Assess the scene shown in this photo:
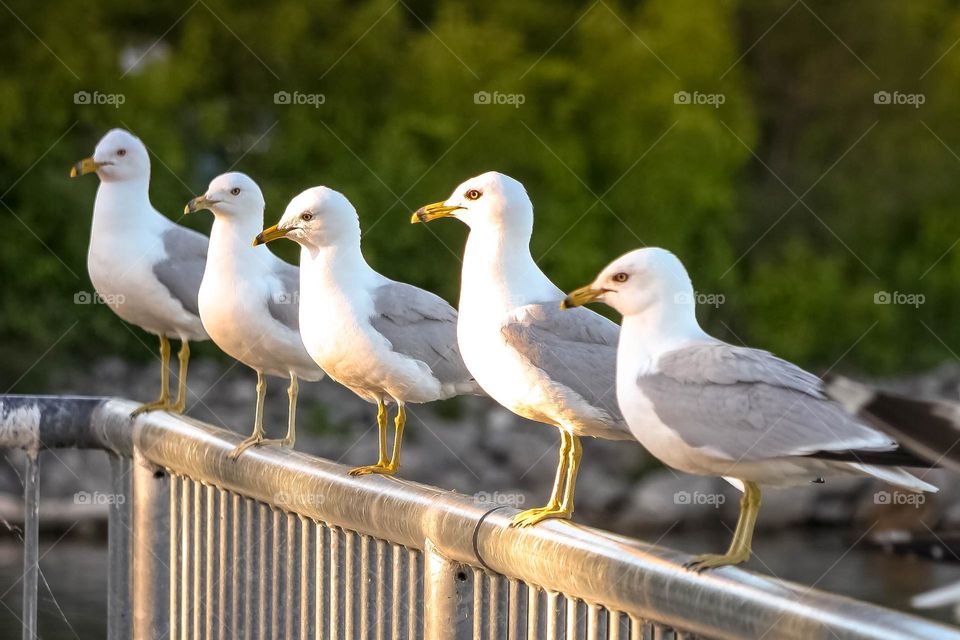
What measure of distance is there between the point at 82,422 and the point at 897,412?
217cm

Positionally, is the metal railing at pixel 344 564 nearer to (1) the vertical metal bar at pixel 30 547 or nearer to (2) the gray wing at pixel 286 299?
(1) the vertical metal bar at pixel 30 547

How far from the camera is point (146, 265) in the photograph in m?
4.44

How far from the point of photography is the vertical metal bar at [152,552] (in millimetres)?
2826

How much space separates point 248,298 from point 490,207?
0.87 metres

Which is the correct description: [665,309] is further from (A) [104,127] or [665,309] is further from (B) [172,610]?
(A) [104,127]

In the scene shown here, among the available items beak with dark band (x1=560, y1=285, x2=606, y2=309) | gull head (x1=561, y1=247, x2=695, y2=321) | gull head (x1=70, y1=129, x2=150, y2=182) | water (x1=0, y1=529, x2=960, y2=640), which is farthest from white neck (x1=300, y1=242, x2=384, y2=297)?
water (x1=0, y1=529, x2=960, y2=640)

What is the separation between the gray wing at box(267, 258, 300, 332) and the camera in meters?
3.69

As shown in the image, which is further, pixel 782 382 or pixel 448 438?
pixel 448 438

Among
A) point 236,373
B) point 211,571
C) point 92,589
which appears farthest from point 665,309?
point 236,373

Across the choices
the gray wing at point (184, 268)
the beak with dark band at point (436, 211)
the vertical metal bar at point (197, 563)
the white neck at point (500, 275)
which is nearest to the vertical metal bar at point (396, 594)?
the vertical metal bar at point (197, 563)

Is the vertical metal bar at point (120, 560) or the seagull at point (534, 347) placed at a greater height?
the seagull at point (534, 347)

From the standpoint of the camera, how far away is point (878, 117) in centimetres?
1730

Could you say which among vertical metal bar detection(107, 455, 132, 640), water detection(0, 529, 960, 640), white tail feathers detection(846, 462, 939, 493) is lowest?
water detection(0, 529, 960, 640)

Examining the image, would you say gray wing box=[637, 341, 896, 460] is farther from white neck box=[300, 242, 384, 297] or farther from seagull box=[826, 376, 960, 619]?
white neck box=[300, 242, 384, 297]
